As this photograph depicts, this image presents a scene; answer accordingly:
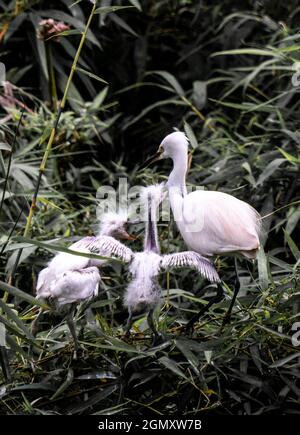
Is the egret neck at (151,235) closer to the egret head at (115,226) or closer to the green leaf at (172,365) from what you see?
the egret head at (115,226)

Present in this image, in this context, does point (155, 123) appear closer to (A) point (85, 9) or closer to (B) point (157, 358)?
(A) point (85, 9)

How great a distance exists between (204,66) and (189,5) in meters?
0.36

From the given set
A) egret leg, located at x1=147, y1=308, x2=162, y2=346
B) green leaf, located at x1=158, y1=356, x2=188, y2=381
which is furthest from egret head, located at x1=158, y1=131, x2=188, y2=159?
green leaf, located at x1=158, y1=356, x2=188, y2=381

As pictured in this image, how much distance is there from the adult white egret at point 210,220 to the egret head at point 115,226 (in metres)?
0.15

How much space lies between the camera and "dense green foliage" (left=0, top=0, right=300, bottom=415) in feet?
8.28

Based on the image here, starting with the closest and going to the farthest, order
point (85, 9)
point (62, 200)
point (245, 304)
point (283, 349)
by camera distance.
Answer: point (283, 349)
point (245, 304)
point (62, 200)
point (85, 9)

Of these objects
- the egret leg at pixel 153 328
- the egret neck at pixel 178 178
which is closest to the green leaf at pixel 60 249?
the egret leg at pixel 153 328

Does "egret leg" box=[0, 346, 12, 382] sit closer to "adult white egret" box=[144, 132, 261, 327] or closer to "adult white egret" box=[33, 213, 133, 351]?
"adult white egret" box=[33, 213, 133, 351]

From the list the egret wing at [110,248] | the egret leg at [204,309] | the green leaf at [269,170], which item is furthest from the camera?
the green leaf at [269,170]

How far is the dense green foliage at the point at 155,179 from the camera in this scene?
2.52 m

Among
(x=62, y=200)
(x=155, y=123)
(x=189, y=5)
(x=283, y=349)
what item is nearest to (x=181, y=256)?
(x=283, y=349)

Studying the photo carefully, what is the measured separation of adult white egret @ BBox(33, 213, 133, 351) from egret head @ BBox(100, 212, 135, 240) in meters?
0.10

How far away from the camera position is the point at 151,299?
8.10ft
